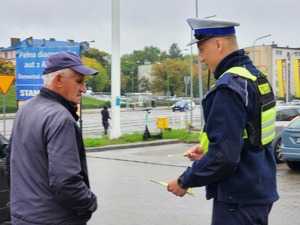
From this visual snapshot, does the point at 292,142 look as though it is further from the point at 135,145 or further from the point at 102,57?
the point at 102,57

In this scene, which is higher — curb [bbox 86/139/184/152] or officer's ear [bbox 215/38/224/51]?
officer's ear [bbox 215/38/224/51]

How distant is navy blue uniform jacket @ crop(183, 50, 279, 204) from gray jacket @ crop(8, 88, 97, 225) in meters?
0.64

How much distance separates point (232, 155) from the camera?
2.43 metres

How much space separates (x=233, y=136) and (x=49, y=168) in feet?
3.40

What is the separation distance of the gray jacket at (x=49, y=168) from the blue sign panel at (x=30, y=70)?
11.8 m

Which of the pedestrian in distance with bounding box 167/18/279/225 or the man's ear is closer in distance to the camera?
the pedestrian in distance with bounding box 167/18/279/225

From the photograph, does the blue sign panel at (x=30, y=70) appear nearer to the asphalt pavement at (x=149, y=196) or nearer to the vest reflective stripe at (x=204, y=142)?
the asphalt pavement at (x=149, y=196)

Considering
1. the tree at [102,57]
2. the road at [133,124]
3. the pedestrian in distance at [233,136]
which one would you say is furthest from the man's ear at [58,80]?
the tree at [102,57]

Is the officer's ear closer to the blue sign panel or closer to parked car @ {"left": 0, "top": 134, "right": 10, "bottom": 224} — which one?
parked car @ {"left": 0, "top": 134, "right": 10, "bottom": 224}

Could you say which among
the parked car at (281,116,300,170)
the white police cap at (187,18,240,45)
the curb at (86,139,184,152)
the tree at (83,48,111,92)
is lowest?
the curb at (86,139,184,152)

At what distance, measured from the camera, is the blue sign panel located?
1443cm

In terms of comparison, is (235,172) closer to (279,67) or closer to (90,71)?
(90,71)

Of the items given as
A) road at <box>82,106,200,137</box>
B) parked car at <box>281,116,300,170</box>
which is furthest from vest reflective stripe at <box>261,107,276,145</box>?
road at <box>82,106,200,137</box>

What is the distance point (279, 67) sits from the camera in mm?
50125
